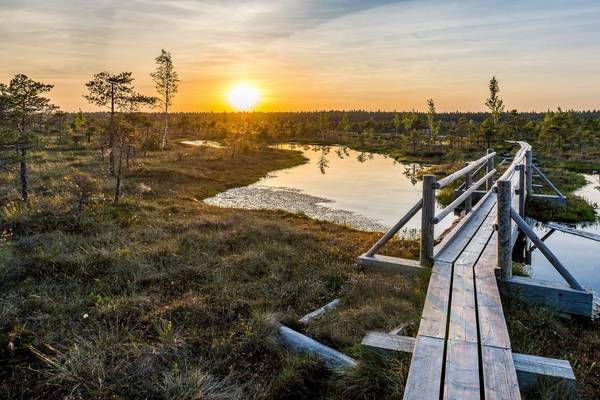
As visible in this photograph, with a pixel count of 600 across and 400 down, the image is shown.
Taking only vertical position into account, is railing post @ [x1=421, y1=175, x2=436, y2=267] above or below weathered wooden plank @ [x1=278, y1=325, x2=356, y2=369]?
above

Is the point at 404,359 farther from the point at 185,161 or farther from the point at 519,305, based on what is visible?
the point at 185,161

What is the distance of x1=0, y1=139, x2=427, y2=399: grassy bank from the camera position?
4.13 metres

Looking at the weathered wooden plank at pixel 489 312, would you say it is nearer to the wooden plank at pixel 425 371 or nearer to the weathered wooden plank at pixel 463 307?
the weathered wooden plank at pixel 463 307

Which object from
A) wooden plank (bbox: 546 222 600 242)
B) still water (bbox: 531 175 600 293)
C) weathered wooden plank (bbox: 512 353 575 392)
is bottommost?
still water (bbox: 531 175 600 293)

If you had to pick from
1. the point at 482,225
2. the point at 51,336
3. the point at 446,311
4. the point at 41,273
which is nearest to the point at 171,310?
the point at 51,336

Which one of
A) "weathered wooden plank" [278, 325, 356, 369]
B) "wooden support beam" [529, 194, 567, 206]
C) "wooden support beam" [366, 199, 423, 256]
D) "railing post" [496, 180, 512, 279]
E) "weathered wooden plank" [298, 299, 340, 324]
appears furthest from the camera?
"wooden support beam" [529, 194, 567, 206]

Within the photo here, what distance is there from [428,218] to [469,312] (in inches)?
89.8

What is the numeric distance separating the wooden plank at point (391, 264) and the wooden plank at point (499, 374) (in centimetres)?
279

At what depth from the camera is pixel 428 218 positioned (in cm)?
682

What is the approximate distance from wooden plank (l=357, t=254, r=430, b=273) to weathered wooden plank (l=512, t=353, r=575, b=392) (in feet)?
9.12

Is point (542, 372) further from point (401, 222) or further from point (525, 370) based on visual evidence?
point (401, 222)

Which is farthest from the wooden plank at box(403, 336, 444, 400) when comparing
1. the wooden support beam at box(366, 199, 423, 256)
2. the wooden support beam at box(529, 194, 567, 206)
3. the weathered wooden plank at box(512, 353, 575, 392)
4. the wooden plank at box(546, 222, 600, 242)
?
the wooden support beam at box(529, 194, 567, 206)

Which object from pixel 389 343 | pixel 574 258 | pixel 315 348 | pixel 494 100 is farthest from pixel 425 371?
pixel 494 100

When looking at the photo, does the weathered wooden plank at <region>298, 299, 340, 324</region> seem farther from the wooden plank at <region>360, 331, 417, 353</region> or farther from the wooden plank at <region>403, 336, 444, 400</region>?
the wooden plank at <region>403, 336, 444, 400</region>
